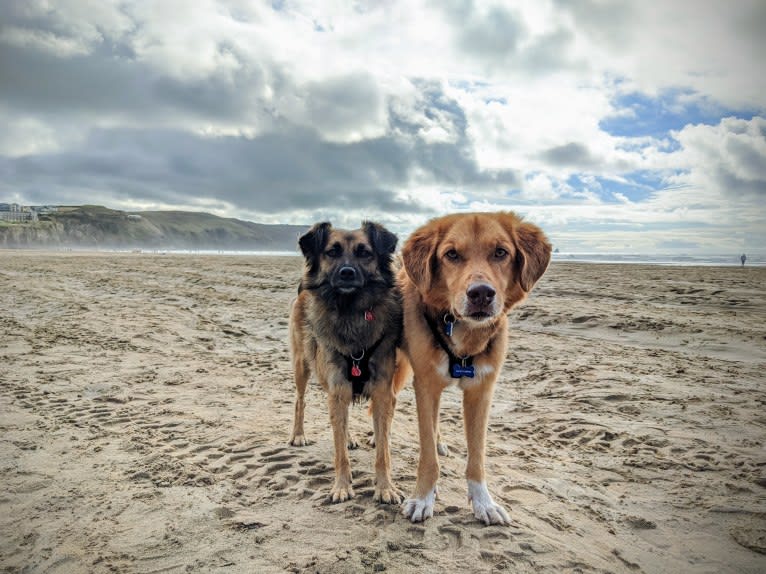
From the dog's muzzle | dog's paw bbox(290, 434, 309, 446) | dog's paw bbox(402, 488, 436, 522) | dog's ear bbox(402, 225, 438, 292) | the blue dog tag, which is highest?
dog's ear bbox(402, 225, 438, 292)

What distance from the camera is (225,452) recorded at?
4.31 m

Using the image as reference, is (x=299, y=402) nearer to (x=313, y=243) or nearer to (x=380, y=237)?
(x=313, y=243)

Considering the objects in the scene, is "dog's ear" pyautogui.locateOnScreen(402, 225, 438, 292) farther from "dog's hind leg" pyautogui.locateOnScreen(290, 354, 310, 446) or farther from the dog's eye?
"dog's hind leg" pyautogui.locateOnScreen(290, 354, 310, 446)

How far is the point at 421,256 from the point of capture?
364cm

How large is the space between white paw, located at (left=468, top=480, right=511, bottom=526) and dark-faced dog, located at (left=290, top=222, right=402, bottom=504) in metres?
0.61

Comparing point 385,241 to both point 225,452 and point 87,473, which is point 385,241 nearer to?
point 225,452

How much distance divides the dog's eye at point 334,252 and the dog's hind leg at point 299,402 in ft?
4.11

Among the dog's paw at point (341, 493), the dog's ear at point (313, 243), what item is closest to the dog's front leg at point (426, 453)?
the dog's paw at point (341, 493)

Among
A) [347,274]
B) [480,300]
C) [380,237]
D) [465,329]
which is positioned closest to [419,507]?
[465,329]

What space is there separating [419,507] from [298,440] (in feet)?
5.80

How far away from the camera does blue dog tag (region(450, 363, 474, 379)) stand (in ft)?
11.1

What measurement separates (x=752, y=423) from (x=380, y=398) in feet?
14.3

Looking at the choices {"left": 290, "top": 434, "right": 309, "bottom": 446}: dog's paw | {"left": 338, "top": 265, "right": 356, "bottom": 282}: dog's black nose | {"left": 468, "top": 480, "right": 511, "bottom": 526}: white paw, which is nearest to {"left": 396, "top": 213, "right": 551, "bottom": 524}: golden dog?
{"left": 468, "top": 480, "right": 511, "bottom": 526}: white paw

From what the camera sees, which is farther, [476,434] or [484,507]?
[476,434]
